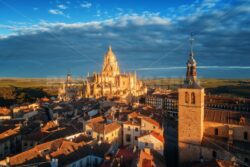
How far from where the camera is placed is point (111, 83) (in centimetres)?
8119

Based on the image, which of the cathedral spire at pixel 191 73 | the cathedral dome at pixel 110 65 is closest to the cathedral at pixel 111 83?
the cathedral dome at pixel 110 65

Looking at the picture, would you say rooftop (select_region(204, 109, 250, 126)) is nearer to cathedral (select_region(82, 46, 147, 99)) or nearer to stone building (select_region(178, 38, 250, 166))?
stone building (select_region(178, 38, 250, 166))

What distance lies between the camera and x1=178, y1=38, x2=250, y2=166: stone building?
29.0 metres

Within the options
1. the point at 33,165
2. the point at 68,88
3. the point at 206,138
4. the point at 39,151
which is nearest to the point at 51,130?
the point at 39,151

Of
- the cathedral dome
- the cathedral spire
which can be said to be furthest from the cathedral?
the cathedral spire

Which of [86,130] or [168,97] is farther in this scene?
[168,97]

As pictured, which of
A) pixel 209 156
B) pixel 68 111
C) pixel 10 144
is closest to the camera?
pixel 209 156

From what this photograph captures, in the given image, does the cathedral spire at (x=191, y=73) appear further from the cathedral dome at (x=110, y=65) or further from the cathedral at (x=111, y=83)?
the cathedral dome at (x=110, y=65)

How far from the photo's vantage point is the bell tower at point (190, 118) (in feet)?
98.0

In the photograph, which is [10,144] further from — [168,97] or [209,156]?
[168,97]

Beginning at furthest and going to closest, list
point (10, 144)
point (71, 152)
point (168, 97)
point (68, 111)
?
point (168, 97) → point (68, 111) → point (10, 144) → point (71, 152)

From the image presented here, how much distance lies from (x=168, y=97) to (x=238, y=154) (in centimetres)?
4945

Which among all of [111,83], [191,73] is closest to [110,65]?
[111,83]

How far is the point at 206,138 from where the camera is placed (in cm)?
3012
